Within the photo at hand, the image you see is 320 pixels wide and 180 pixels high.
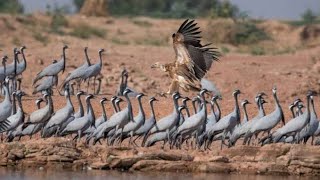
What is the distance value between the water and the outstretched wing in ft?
12.4

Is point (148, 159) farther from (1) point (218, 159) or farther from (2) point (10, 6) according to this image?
(2) point (10, 6)

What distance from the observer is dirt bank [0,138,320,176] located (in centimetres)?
1669

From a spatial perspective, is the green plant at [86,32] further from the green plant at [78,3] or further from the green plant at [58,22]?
the green plant at [78,3]

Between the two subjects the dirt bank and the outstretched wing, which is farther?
the outstretched wing

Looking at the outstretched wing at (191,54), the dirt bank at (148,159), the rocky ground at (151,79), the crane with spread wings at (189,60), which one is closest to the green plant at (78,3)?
the rocky ground at (151,79)

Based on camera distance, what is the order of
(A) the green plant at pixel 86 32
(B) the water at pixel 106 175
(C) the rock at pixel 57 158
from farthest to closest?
(A) the green plant at pixel 86 32 < (C) the rock at pixel 57 158 < (B) the water at pixel 106 175

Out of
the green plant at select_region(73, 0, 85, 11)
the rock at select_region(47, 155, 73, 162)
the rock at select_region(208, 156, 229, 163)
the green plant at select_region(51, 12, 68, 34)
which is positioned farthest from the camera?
the green plant at select_region(73, 0, 85, 11)

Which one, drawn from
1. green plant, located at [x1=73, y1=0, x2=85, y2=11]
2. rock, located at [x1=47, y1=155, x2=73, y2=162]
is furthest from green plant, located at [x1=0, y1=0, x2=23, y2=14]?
rock, located at [x1=47, y1=155, x2=73, y2=162]

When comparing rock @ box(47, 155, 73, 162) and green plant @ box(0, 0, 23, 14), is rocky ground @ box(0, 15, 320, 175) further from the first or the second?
green plant @ box(0, 0, 23, 14)

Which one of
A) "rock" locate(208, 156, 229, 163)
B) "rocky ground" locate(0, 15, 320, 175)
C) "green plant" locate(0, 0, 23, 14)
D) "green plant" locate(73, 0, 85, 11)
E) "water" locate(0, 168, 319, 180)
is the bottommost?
"water" locate(0, 168, 319, 180)

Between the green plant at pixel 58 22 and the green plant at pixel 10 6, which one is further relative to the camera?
the green plant at pixel 10 6

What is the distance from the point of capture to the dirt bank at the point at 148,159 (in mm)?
16688

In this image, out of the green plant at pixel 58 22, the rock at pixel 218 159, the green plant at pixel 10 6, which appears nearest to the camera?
the rock at pixel 218 159

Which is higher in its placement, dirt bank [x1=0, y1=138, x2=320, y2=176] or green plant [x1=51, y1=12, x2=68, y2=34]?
green plant [x1=51, y1=12, x2=68, y2=34]
